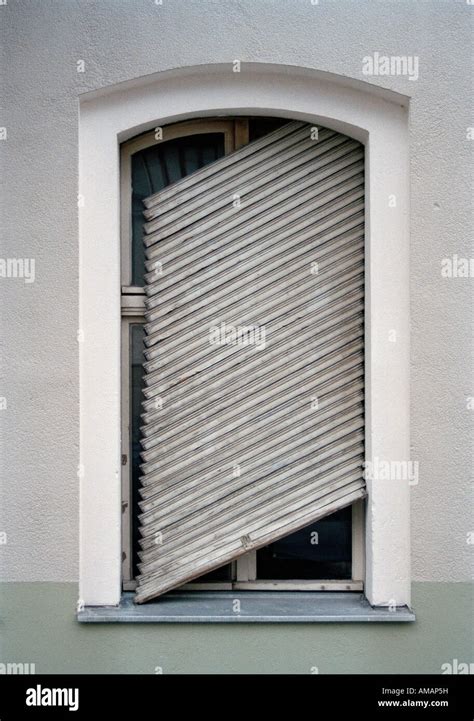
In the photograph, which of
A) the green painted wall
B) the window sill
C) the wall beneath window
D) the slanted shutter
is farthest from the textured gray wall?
the slanted shutter

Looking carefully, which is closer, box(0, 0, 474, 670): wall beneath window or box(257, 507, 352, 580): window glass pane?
box(0, 0, 474, 670): wall beneath window

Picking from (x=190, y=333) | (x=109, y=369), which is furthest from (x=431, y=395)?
(x=109, y=369)

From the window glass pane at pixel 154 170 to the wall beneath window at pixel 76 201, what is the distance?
0.45m

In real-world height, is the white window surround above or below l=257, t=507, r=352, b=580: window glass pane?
above

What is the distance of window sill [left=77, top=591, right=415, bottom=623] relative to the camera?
3.97 meters

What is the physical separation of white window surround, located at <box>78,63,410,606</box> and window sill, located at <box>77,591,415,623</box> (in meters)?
0.10

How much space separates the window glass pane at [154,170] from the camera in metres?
4.34

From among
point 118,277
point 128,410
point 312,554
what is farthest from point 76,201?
point 312,554

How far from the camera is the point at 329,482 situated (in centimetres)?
416

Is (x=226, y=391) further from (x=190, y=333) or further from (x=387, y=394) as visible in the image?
(x=387, y=394)

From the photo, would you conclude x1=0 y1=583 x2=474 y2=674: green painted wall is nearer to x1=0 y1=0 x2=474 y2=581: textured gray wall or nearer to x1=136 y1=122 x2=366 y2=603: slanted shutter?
x1=0 y1=0 x2=474 y2=581: textured gray wall

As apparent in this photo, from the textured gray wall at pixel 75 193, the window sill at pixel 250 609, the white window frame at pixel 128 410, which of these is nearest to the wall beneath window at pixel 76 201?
the textured gray wall at pixel 75 193

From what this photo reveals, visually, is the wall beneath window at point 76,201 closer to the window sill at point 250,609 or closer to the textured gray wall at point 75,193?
the textured gray wall at point 75,193

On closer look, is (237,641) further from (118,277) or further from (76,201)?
(76,201)
